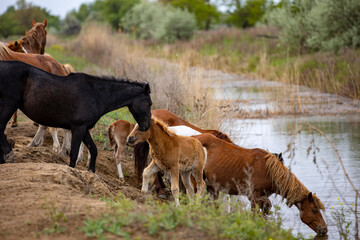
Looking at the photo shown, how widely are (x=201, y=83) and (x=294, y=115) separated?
544cm

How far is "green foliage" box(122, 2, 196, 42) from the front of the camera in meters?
45.3

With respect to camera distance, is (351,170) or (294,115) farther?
(294,115)

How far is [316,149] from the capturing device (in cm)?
878

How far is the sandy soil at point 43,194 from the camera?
16.2ft

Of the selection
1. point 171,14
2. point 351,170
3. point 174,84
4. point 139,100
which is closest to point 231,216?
point 139,100

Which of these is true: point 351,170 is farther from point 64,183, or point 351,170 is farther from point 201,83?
point 64,183

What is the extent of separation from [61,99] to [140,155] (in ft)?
7.34

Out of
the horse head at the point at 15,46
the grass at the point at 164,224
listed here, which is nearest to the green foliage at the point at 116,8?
the horse head at the point at 15,46

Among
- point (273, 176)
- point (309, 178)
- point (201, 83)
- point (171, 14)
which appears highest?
point (171, 14)

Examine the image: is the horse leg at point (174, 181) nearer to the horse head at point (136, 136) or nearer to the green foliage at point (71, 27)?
the horse head at point (136, 136)

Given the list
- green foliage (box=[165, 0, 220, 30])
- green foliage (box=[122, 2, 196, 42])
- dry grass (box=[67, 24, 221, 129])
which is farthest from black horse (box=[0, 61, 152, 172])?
green foliage (box=[165, 0, 220, 30])

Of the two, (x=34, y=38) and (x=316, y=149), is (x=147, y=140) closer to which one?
(x=316, y=149)

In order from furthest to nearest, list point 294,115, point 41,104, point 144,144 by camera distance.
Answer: point 294,115 < point 144,144 < point 41,104

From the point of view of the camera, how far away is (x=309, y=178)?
1087 cm
